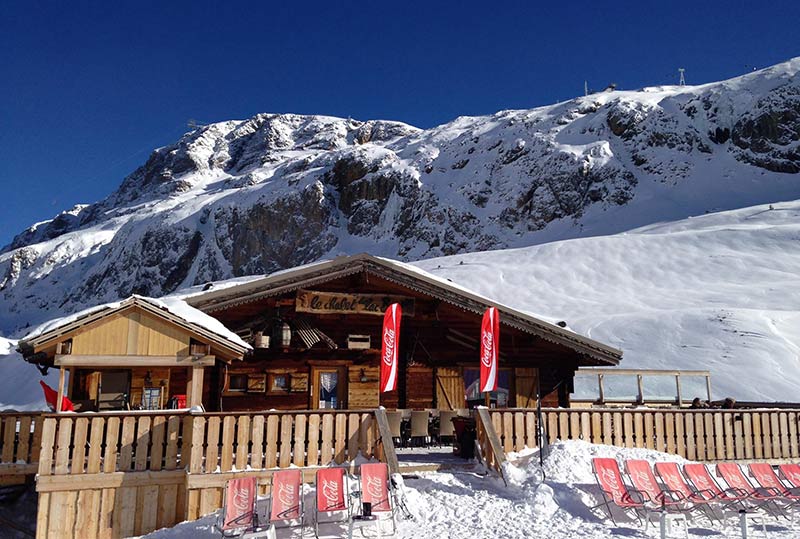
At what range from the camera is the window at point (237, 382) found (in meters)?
15.9

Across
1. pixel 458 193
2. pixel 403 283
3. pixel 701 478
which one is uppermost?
pixel 458 193

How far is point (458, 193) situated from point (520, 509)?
76.4 m

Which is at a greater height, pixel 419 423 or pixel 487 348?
pixel 487 348

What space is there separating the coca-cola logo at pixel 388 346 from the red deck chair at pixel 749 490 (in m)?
6.23

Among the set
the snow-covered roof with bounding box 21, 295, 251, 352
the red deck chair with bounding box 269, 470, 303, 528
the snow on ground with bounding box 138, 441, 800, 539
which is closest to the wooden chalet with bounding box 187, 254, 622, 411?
the snow-covered roof with bounding box 21, 295, 251, 352

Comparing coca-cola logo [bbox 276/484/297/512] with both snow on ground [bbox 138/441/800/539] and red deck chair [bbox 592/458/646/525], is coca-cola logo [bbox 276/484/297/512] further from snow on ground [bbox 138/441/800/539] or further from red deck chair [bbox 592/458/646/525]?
red deck chair [bbox 592/458/646/525]

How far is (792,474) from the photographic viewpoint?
11.6m

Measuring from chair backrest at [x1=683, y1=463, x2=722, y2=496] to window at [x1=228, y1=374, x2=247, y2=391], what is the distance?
10015 millimetres

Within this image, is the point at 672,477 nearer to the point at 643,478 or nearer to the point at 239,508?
the point at 643,478

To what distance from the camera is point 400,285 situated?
16391mm

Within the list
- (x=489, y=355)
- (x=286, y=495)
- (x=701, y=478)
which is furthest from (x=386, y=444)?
(x=701, y=478)

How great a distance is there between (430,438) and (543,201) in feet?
211

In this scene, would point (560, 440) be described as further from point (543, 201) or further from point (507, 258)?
point (543, 201)

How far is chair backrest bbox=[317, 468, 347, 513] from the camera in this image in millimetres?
9570
